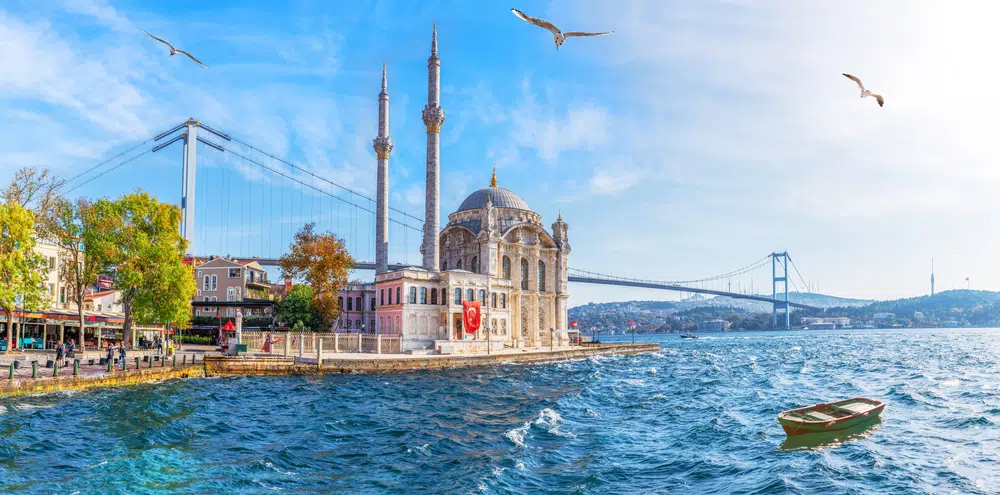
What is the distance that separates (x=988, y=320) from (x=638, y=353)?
15828 cm

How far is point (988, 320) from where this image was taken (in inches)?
6969

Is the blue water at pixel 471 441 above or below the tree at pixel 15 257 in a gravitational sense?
below

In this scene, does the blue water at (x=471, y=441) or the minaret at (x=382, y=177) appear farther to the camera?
the minaret at (x=382, y=177)

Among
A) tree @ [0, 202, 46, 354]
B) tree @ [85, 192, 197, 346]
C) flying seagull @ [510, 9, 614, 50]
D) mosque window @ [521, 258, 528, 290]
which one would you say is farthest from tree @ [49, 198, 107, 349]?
mosque window @ [521, 258, 528, 290]

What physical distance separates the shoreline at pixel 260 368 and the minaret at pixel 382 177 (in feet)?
46.5

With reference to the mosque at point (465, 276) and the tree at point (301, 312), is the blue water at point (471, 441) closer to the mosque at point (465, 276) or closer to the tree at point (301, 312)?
the mosque at point (465, 276)

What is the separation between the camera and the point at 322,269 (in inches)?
1977

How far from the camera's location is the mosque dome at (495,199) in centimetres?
6431

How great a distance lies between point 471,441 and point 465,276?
31181 mm

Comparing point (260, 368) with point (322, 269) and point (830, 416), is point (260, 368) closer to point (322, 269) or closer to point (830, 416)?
point (322, 269)

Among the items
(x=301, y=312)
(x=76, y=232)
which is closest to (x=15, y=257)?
(x=76, y=232)

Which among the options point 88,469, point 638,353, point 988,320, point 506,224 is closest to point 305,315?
point 506,224

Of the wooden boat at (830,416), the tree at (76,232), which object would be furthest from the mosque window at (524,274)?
the wooden boat at (830,416)

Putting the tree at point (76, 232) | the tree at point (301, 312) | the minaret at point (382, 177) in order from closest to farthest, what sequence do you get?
the tree at point (76, 232) < the tree at point (301, 312) < the minaret at point (382, 177)
